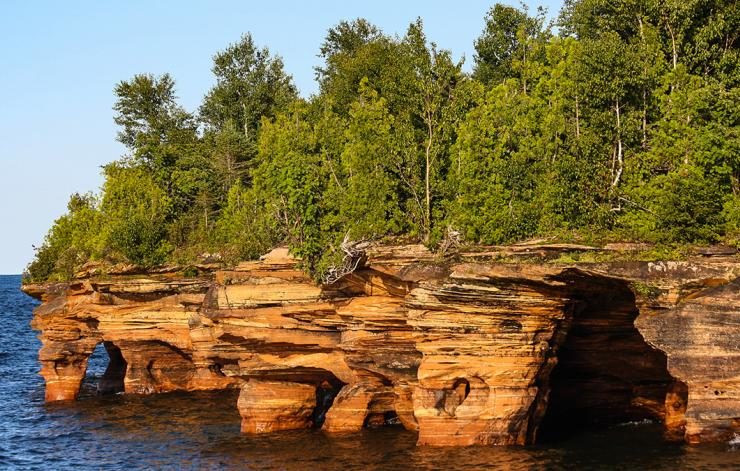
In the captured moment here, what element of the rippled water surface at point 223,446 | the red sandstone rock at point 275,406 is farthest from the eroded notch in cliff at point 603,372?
the red sandstone rock at point 275,406

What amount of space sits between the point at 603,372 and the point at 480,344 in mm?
7507

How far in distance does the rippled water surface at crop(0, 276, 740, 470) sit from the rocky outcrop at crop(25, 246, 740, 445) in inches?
39.7

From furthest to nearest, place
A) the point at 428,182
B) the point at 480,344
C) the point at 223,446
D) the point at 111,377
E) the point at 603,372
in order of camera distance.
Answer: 1. the point at 111,377
2. the point at 428,182
3. the point at 223,446
4. the point at 603,372
5. the point at 480,344

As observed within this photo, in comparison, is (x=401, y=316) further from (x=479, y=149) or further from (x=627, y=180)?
(x=627, y=180)

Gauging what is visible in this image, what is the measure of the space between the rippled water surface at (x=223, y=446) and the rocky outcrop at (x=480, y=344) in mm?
1008

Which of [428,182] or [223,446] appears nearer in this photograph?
[223,446]

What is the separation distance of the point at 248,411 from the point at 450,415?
10.1 m

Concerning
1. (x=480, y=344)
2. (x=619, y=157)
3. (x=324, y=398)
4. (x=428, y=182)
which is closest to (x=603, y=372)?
(x=480, y=344)

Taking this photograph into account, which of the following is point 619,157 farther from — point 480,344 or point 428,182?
point 480,344

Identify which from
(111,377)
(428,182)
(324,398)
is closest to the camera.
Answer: (428,182)

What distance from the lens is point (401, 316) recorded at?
34250mm

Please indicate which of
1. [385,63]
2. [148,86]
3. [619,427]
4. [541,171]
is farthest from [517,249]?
[148,86]

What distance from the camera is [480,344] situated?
1211 inches

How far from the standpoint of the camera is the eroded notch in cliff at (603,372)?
33.2 m
